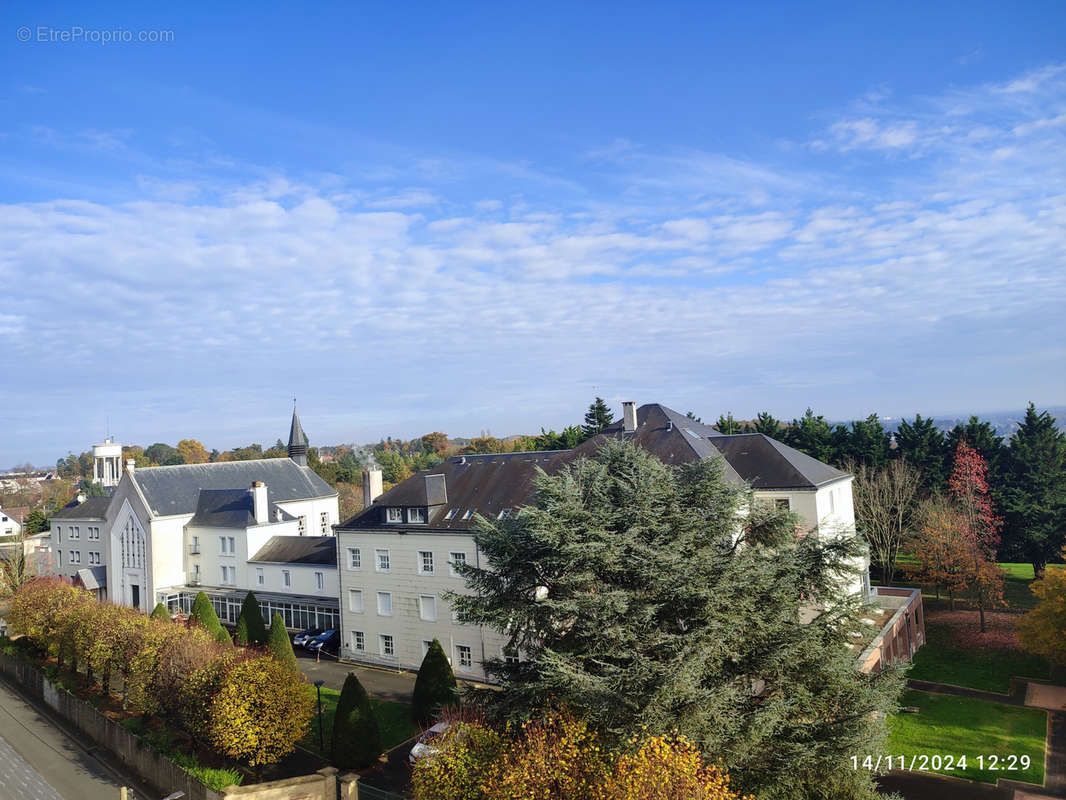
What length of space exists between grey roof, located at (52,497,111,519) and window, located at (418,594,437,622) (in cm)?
3683

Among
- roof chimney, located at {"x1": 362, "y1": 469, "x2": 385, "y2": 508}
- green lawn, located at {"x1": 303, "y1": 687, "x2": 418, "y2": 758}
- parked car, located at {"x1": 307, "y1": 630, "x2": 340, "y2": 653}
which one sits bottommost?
green lawn, located at {"x1": 303, "y1": 687, "x2": 418, "y2": 758}

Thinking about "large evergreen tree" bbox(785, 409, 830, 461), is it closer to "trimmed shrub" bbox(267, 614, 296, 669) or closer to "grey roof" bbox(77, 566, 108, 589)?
"trimmed shrub" bbox(267, 614, 296, 669)

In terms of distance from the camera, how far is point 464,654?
117 ft

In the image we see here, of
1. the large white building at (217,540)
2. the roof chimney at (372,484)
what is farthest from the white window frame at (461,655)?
the roof chimney at (372,484)

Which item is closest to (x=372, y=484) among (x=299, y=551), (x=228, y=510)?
(x=299, y=551)

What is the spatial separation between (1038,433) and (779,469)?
33.1 meters

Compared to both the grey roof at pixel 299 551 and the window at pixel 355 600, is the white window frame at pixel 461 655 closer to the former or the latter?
the window at pixel 355 600

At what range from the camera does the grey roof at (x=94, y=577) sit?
56.8 meters

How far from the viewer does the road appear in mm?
24969

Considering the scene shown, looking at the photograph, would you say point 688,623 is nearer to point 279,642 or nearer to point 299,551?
point 279,642

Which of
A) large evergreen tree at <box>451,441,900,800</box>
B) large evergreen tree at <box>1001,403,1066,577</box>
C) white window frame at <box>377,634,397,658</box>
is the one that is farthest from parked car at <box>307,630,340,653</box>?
large evergreen tree at <box>1001,403,1066,577</box>

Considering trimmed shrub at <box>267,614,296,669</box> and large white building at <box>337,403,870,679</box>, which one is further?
large white building at <box>337,403,870,679</box>

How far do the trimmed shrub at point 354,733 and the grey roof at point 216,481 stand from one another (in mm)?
33536

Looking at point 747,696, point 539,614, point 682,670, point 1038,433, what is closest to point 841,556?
point 747,696
